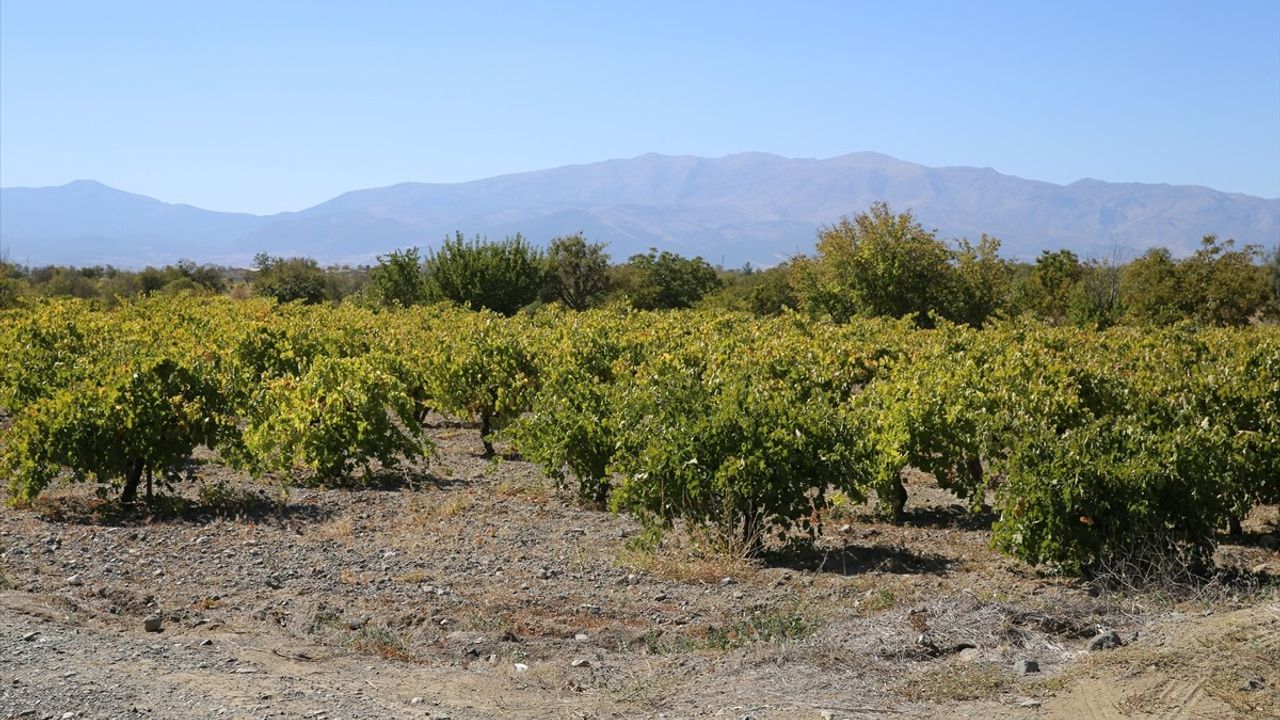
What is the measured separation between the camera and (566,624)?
6.95m

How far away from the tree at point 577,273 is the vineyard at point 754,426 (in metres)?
32.3

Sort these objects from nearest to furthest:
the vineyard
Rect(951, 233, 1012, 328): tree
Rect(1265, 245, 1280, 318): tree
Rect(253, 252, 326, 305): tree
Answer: the vineyard → Rect(951, 233, 1012, 328): tree → Rect(1265, 245, 1280, 318): tree → Rect(253, 252, 326, 305): tree

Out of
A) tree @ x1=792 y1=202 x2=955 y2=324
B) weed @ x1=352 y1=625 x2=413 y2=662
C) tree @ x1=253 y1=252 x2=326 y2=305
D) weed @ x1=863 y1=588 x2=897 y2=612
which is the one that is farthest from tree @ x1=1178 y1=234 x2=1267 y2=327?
weed @ x1=352 y1=625 x2=413 y2=662

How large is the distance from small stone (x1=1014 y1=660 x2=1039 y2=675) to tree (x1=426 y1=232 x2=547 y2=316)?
33.3 m

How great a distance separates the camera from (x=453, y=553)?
28.9 ft

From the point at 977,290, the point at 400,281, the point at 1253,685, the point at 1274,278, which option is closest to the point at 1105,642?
the point at 1253,685

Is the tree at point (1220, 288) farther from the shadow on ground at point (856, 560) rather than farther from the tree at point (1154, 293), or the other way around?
the shadow on ground at point (856, 560)

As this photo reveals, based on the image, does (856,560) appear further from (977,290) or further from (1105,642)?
(977,290)

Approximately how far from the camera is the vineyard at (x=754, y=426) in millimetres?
7668

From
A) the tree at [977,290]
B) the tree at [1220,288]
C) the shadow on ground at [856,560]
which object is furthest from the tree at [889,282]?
the shadow on ground at [856,560]

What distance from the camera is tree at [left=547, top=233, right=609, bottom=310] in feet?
156

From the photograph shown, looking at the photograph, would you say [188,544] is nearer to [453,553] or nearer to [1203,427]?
[453,553]

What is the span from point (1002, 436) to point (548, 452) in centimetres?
399

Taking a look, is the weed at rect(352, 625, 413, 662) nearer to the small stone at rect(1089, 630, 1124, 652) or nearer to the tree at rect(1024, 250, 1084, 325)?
the small stone at rect(1089, 630, 1124, 652)
